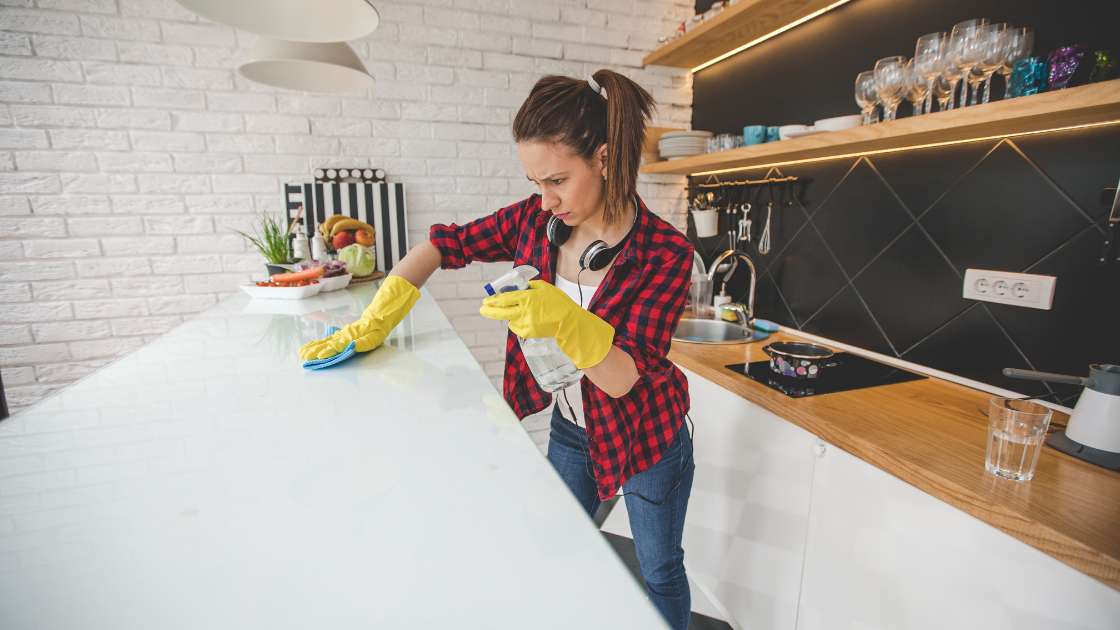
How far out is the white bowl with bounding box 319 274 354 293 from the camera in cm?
172

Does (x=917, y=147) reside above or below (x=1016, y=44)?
below

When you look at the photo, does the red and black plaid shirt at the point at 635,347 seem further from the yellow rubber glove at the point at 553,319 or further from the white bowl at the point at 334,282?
the white bowl at the point at 334,282

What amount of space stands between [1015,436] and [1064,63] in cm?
81

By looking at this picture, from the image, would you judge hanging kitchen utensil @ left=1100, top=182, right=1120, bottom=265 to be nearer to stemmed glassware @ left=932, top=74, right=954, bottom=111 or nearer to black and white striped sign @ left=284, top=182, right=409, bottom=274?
stemmed glassware @ left=932, top=74, right=954, bottom=111

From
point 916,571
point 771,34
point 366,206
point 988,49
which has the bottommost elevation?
point 916,571

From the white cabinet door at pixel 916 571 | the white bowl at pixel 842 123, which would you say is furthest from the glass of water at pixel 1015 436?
the white bowl at pixel 842 123

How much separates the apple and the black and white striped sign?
0.23 metres

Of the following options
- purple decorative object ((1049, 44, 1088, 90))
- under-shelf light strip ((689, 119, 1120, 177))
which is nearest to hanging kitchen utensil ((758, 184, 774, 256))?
under-shelf light strip ((689, 119, 1120, 177))

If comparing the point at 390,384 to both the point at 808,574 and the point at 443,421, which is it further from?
the point at 808,574

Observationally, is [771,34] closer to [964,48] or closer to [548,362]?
[964,48]

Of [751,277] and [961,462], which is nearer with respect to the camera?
[961,462]

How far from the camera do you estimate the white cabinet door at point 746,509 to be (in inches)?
51.9

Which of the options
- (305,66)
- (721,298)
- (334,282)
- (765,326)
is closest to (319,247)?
(334,282)

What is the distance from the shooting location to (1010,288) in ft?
4.29
